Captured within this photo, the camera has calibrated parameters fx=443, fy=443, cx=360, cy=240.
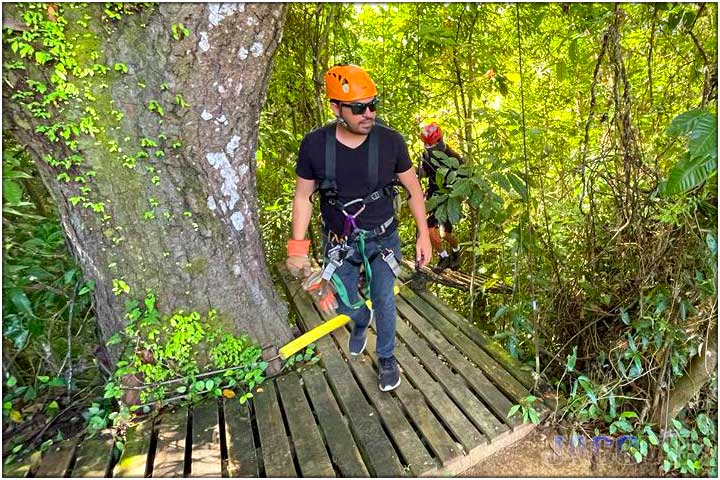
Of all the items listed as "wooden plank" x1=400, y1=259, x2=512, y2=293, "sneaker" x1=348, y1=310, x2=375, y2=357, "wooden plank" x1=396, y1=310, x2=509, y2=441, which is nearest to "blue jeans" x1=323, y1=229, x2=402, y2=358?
"sneaker" x1=348, y1=310, x2=375, y2=357

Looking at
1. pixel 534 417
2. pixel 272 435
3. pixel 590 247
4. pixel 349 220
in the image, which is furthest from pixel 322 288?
pixel 590 247

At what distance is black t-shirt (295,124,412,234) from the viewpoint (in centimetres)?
229

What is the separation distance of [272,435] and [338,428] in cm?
35

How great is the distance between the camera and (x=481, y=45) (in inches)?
143

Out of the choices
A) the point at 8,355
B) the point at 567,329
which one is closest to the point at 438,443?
the point at 567,329

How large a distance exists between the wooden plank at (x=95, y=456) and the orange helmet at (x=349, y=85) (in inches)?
83.4

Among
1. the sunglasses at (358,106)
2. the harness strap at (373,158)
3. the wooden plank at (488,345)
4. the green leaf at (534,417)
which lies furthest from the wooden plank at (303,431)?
the sunglasses at (358,106)

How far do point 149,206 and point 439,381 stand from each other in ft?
6.26

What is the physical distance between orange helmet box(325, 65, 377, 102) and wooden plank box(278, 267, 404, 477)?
64.6 inches

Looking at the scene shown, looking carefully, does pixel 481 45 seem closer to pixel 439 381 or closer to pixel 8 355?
pixel 439 381

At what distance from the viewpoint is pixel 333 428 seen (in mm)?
2381

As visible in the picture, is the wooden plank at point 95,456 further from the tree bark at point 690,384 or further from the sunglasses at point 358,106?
the tree bark at point 690,384

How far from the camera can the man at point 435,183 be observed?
403 cm

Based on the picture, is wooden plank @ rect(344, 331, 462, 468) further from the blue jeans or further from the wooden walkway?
the blue jeans
